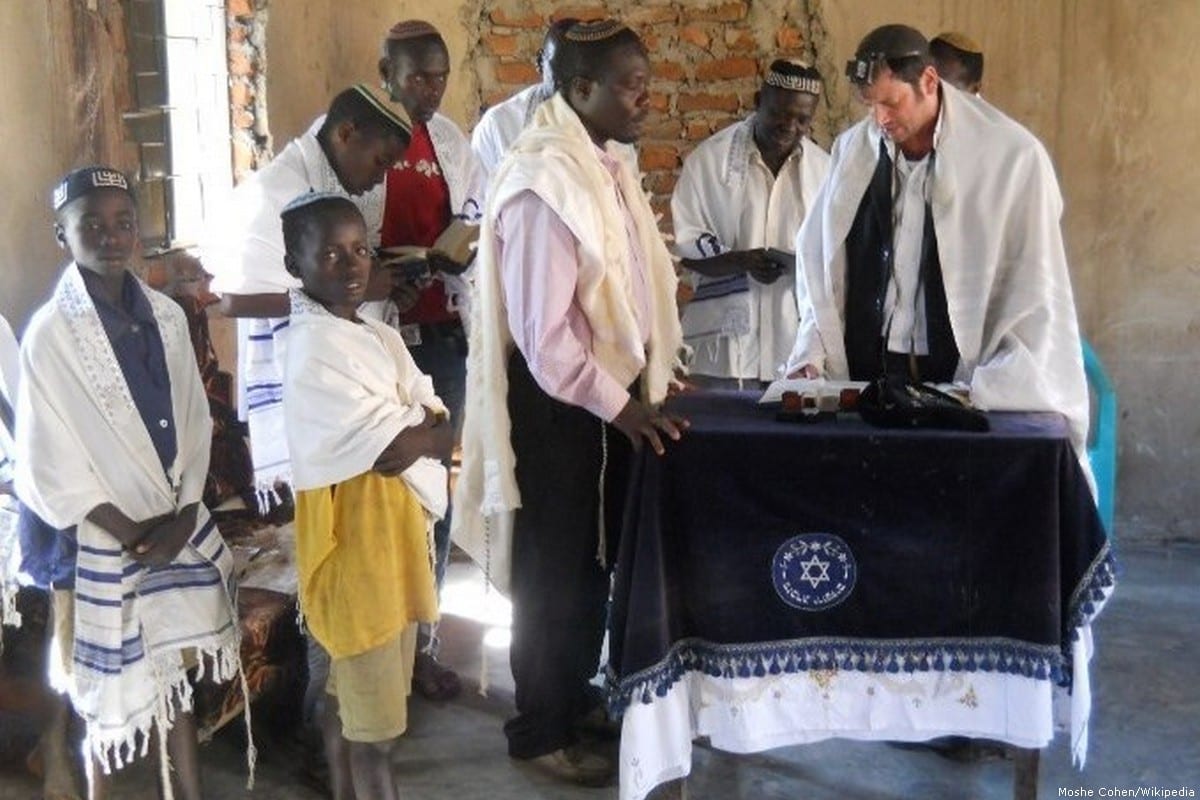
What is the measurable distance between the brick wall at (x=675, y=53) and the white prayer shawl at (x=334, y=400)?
3075 millimetres

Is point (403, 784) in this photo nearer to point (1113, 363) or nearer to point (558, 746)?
point (558, 746)

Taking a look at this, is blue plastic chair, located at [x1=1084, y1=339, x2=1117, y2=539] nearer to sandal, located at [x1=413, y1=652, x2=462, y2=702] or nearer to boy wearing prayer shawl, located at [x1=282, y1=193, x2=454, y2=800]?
sandal, located at [x1=413, y1=652, x2=462, y2=702]

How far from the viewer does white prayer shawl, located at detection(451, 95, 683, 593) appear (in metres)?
3.22

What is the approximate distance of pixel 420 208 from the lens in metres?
4.05

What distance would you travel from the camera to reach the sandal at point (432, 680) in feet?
13.8

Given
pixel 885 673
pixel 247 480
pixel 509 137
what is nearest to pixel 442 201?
pixel 509 137

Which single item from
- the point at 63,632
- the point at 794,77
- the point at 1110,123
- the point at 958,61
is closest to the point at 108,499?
the point at 63,632

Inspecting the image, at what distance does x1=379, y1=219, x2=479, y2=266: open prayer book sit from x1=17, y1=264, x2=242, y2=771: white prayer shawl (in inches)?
27.4

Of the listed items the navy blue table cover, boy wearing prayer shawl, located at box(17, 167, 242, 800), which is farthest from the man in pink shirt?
boy wearing prayer shawl, located at box(17, 167, 242, 800)

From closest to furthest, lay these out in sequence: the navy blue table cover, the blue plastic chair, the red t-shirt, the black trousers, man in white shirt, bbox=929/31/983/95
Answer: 1. the navy blue table cover
2. the black trousers
3. the red t-shirt
4. the blue plastic chair
5. man in white shirt, bbox=929/31/983/95

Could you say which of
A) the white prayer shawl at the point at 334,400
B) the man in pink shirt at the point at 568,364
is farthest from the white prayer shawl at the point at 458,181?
the white prayer shawl at the point at 334,400

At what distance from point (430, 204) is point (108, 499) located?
1423 millimetres

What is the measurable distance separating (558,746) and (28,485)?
1.49 m

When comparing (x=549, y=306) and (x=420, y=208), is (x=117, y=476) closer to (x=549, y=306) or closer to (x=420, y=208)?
(x=549, y=306)
